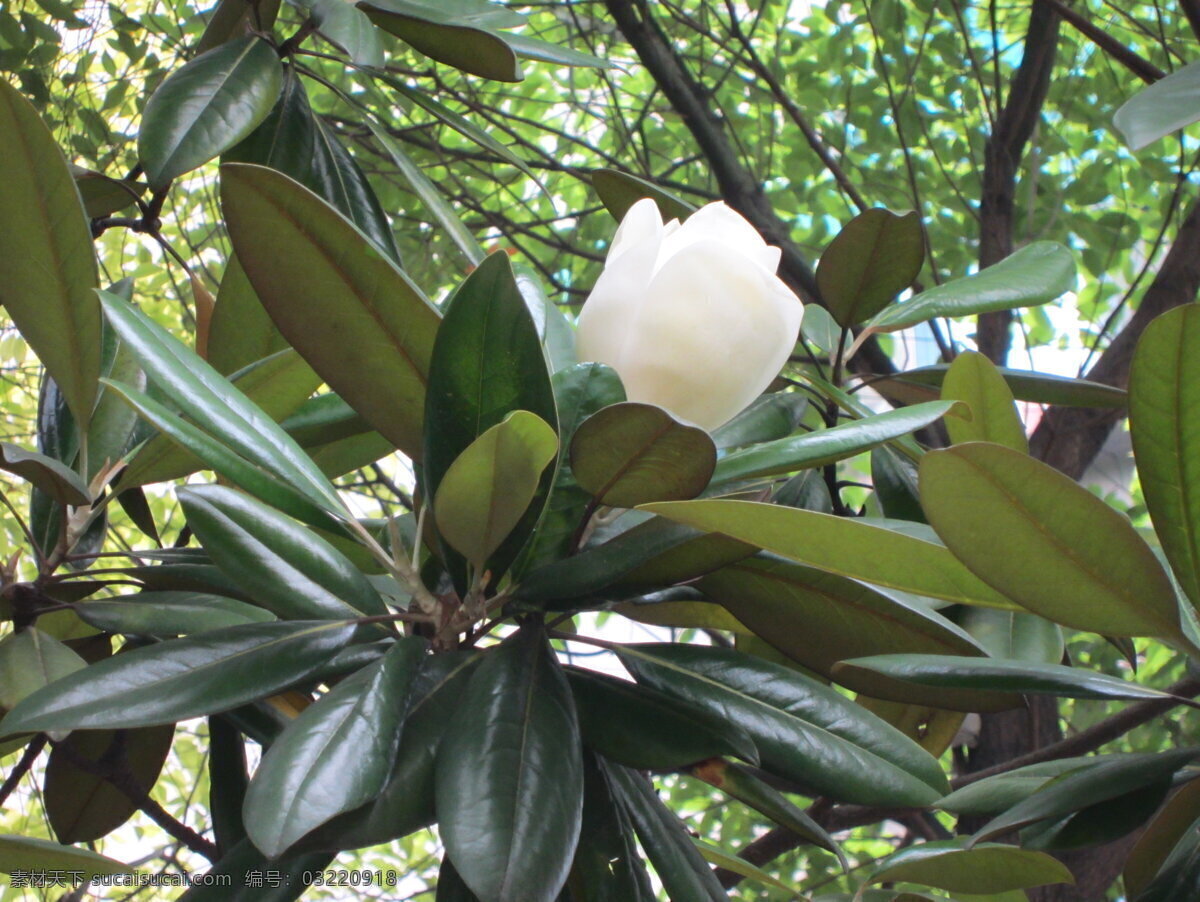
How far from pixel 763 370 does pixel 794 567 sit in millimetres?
83

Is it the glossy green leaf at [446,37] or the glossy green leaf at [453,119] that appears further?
the glossy green leaf at [453,119]

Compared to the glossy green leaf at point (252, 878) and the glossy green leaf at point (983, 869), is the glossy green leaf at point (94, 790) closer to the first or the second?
the glossy green leaf at point (252, 878)

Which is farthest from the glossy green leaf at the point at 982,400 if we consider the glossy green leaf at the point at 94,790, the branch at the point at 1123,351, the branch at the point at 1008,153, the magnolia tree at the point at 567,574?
the branch at the point at 1008,153

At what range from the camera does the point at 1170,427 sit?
37 cm

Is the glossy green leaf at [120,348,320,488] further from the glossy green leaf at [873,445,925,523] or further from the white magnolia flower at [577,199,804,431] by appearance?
the glossy green leaf at [873,445,925,523]

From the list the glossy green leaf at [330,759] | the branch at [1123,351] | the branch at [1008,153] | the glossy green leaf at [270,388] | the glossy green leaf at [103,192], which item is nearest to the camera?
the glossy green leaf at [330,759]

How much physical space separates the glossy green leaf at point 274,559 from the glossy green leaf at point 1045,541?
0.23 meters

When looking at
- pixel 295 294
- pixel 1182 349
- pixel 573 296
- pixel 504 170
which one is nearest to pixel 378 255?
pixel 295 294

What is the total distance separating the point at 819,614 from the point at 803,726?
59 millimetres

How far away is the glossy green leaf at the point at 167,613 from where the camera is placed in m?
0.48

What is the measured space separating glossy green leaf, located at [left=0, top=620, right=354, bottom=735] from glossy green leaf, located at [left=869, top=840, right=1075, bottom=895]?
10.5 inches

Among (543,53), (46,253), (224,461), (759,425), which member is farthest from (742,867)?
(543,53)

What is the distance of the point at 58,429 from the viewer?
621 mm

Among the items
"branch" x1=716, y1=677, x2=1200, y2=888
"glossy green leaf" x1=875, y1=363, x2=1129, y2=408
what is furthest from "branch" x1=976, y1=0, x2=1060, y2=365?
"glossy green leaf" x1=875, y1=363, x2=1129, y2=408
